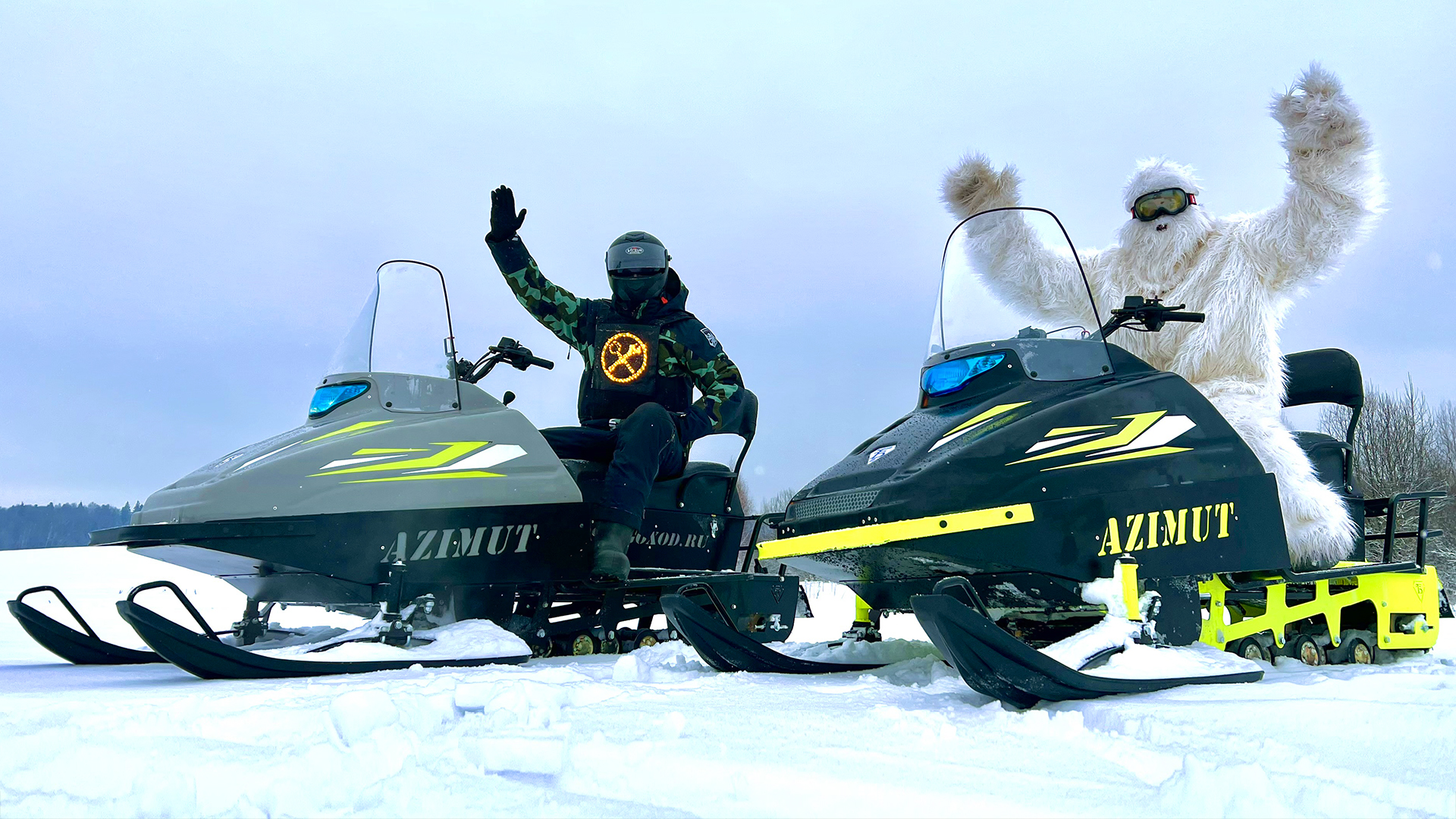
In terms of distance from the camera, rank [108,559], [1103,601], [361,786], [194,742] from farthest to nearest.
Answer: [108,559] < [1103,601] < [194,742] < [361,786]

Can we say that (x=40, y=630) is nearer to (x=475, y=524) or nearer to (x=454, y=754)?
(x=475, y=524)

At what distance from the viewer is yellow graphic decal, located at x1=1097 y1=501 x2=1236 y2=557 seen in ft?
8.95

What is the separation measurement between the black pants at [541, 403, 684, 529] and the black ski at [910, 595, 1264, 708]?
1.71 m

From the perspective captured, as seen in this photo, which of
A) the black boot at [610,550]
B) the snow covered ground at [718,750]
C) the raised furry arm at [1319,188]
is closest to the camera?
the snow covered ground at [718,750]

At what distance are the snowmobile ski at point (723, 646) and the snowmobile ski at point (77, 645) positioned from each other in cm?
196

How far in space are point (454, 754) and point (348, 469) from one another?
1.80 m

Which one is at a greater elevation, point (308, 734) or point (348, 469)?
point (348, 469)

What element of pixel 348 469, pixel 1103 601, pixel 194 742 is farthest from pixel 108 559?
pixel 1103 601

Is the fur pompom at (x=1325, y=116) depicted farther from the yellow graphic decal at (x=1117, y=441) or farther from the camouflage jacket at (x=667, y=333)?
the camouflage jacket at (x=667, y=333)

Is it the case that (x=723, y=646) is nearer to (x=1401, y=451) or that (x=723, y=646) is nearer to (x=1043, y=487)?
(x=1043, y=487)

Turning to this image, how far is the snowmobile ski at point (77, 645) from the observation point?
3385mm

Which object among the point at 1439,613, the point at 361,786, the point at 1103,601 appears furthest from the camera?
the point at 1439,613

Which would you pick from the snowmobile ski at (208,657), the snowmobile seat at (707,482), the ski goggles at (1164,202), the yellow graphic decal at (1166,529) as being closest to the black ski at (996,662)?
the yellow graphic decal at (1166,529)

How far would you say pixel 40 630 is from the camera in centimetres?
338
